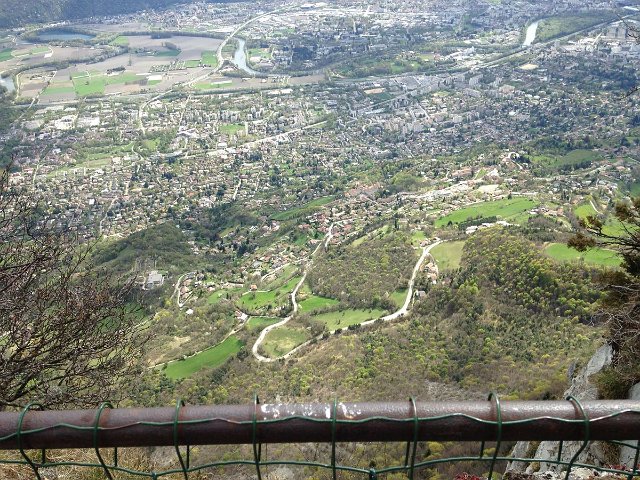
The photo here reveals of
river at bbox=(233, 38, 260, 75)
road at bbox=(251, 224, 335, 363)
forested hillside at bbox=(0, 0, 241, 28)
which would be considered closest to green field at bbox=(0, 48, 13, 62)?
forested hillside at bbox=(0, 0, 241, 28)

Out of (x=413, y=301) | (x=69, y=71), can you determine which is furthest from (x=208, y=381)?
(x=69, y=71)

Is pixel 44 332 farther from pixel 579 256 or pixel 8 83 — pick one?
pixel 8 83

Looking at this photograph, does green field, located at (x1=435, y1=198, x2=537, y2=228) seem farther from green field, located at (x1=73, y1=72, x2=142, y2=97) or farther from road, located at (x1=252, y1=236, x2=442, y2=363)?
green field, located at (x1=73, y1=72, x2=142, y2=97)

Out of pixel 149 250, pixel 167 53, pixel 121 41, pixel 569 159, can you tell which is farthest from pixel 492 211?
pixel 121 41

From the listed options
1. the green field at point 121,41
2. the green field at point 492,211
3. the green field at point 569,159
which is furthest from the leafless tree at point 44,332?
the green field at point 121,41

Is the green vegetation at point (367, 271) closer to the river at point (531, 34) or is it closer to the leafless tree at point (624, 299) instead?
the leafless tree at point (624, 299)

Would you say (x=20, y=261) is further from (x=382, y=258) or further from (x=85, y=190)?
(x=85, y=190)
